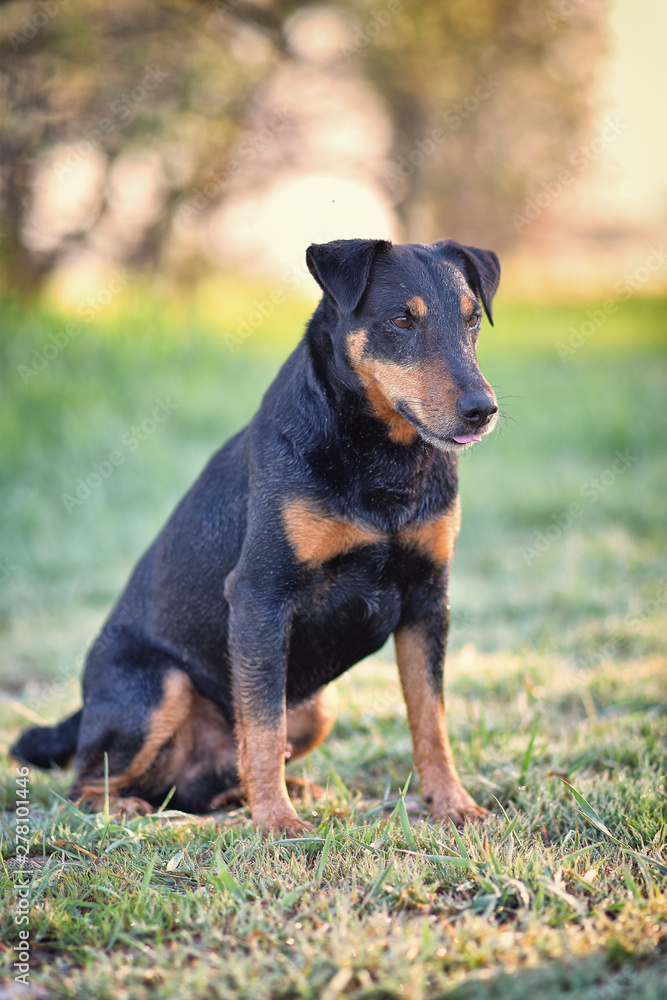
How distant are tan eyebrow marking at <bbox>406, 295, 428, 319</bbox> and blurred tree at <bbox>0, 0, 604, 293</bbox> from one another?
8.48m

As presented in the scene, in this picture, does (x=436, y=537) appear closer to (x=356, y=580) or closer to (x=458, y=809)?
(x=356, y=580)

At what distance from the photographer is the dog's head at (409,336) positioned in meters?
2.94

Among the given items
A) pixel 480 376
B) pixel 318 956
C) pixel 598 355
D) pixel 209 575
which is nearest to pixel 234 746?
pixel 209 575

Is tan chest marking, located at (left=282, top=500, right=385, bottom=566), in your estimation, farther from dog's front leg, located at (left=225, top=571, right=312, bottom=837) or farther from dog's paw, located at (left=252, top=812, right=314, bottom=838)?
dog's paw, located at (left=252, top=812, right=314, bottom=838)

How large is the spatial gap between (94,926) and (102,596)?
4.58 m

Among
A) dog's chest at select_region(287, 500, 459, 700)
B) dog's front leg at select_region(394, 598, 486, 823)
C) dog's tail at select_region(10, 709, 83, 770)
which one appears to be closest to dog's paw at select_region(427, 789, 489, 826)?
dog's front leg at select_region(394, 598, 486, 823)

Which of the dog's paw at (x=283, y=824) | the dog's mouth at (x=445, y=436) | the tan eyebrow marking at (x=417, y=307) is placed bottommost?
the dog's paw at (x=283, y=824)

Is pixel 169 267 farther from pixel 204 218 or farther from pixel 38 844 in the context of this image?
pixel 38 844

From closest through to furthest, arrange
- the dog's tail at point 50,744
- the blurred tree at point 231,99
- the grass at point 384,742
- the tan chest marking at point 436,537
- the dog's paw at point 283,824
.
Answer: the grass at point 384,742
the dog's paw at point 283,824
the tan chest marking at point 436,537
the dog's tail at point 50,744
the blurred tree at point 231,99

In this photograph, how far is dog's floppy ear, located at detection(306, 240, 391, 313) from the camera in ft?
10.1

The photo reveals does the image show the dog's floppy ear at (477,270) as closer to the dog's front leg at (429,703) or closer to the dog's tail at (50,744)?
the dog's front leg at (429,703)

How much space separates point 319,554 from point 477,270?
1.25m

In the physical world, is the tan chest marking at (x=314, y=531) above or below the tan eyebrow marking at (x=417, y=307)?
below

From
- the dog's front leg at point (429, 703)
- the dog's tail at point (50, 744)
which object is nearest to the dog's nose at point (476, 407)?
the dog's front leg at point (429, 703)
